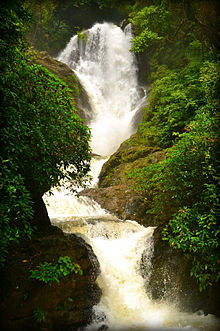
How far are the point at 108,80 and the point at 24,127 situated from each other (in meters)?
21.6

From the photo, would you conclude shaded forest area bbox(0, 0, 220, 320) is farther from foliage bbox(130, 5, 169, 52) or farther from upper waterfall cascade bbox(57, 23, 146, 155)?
upper waterfall cascade bbox(57, 23, 146, 155)

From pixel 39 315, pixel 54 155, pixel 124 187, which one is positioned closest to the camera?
pixel 39 315

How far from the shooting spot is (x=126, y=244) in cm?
565

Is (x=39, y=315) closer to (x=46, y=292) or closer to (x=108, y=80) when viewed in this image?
(x=46, y=292)

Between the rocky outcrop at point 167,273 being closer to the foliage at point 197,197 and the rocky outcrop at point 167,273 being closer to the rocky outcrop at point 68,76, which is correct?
the foliage at point 197,197

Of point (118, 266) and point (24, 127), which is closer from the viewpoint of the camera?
point (24, 127)

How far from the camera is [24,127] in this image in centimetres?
299

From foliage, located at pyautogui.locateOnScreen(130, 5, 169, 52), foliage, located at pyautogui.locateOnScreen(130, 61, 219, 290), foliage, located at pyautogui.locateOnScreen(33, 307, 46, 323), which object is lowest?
foliage, located at pyautogui.locateOnScreen(33, 307, 46, 323)

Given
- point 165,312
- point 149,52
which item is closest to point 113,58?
point 149,52

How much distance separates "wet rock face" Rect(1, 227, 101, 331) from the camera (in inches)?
130

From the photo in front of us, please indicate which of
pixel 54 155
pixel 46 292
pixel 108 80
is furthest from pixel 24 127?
pixel 108 80

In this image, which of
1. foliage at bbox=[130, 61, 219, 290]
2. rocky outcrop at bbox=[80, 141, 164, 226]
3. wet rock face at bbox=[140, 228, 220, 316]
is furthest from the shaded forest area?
rocky outcrop at bbox=[80, 141, 164, 226]

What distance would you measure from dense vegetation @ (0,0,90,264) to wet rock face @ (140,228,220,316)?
110 inches

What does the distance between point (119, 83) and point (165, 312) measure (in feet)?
69.4
